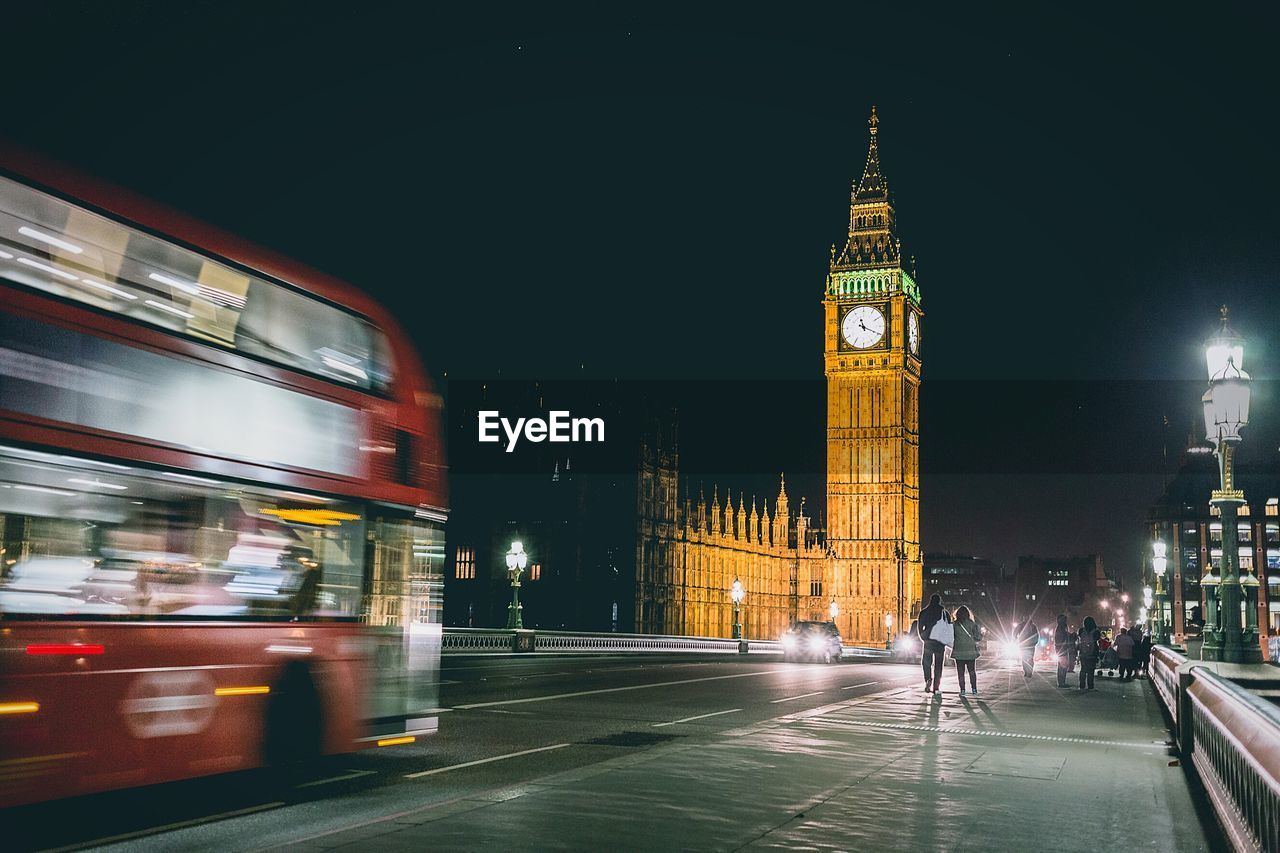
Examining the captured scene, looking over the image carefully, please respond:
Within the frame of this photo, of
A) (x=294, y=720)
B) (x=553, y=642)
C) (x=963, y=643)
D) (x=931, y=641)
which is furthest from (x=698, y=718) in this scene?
(x=553, y=642)

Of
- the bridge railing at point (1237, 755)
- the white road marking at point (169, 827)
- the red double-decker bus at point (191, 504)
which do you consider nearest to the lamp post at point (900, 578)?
the bridge railing at point (1237, 755)

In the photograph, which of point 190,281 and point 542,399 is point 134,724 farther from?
point 542,399

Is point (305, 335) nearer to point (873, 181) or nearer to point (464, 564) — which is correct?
point (464, 564)

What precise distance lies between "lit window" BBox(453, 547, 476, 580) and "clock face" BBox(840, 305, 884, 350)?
151ft

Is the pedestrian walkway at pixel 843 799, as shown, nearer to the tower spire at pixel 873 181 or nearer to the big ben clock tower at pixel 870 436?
the big ben clock tower at pixel 870 436

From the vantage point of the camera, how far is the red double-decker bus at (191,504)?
7598 mm

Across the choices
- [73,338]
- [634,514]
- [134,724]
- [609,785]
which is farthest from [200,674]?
[634,514]

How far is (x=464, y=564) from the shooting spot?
73250 millimetres

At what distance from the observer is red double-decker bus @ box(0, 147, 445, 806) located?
24.9 ft

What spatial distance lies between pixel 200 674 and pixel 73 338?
2505 mm

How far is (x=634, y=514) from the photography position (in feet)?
256

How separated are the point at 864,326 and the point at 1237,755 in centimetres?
10126

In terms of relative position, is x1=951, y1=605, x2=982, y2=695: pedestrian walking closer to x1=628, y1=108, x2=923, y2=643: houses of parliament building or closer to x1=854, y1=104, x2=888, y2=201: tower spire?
x1=628, y1=108, x2=923, y2=643: houses of parliament building

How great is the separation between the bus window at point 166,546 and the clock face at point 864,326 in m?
99.0
